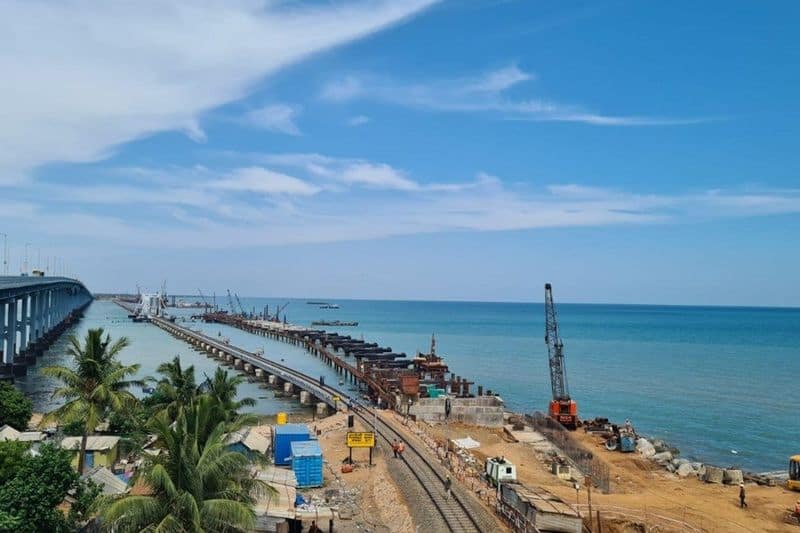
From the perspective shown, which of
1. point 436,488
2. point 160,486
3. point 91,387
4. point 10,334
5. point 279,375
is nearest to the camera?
point 160,486

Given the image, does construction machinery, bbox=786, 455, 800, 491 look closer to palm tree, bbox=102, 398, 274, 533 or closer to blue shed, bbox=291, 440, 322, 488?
blue shed, bbox=291, 440, 322, 488

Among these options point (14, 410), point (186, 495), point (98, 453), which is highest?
point (186, 495)

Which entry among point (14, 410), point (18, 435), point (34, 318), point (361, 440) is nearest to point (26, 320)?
point (34, 318)

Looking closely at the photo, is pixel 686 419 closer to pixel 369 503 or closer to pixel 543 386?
pixel 543 386

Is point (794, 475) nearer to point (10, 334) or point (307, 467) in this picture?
point (307, 467)

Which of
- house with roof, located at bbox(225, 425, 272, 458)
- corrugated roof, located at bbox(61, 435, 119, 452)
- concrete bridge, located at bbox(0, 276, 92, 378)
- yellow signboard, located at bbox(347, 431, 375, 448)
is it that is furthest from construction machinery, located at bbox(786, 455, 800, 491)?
concrete bridge, located at bbox(0, 276, 92, 378)

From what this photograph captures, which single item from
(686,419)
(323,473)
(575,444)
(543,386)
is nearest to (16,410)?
(323,473)

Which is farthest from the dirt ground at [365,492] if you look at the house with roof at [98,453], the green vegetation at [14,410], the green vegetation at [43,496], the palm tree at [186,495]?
the green vegetation at [14,410]
